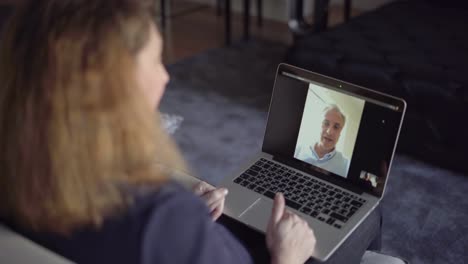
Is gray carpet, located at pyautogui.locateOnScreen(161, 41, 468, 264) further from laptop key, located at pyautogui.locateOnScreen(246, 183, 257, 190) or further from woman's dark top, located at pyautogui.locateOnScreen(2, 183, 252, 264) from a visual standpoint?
woman's dark top, located at pyautogui.locateOnScreen(2, 183, 252, 264)

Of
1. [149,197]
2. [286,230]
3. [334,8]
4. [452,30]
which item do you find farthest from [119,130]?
[334,8]

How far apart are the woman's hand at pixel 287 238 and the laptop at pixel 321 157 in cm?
10

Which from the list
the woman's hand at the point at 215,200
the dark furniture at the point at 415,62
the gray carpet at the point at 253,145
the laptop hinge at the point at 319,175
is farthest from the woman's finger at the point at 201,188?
the dark furniture at the point at 415,62

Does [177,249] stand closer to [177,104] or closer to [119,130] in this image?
[119,130]

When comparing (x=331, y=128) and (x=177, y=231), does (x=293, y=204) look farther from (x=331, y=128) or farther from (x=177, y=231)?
(x=177, y=231)

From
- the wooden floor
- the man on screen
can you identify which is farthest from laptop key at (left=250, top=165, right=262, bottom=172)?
the wooden floor

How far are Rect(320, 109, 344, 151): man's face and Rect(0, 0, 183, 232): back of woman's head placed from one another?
23.0 inches

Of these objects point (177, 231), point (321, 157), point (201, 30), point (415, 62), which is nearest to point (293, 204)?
point (321, 157)

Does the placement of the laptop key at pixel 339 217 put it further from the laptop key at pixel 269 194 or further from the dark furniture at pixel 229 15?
the dark furniture at pixel 229 15

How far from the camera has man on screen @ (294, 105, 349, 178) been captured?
3.94 feet

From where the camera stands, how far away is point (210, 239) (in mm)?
711

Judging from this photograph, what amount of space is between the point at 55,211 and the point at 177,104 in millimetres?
2030

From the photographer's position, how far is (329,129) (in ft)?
3.99

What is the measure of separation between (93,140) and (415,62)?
5.86ft
